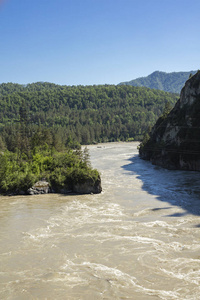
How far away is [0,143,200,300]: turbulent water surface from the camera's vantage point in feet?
67.0

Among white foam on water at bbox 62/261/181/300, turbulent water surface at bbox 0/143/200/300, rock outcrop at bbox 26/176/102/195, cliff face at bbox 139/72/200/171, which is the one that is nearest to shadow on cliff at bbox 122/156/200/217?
turbulent water surface at bbox 0/143/200/300

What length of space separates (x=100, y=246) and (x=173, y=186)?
35.2 metres

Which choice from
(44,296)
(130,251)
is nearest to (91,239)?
(130,251)

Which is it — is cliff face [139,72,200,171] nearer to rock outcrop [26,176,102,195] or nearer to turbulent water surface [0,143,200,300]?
turbulent water surface [0,143,200,300]

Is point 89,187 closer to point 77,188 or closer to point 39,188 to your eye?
point 77,188

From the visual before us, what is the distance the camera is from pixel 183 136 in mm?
88188

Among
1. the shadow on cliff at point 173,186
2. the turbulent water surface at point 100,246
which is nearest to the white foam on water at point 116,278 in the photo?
the turbulent water surface at point 100,246

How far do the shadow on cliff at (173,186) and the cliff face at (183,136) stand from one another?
16.1 feet

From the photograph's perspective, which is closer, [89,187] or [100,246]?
[100,246]

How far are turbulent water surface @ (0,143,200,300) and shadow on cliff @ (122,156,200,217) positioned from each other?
0.47 meters

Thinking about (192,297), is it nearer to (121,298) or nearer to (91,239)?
(121,298)

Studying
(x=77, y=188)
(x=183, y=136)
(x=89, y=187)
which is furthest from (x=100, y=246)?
(x=183, y=136)

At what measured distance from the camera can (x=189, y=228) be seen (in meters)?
33.2

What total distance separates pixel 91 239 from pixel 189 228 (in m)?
12.1
